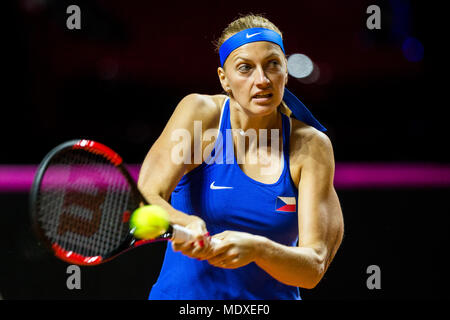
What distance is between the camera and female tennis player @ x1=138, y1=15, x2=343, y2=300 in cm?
204

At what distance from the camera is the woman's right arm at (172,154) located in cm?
200

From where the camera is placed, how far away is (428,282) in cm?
338

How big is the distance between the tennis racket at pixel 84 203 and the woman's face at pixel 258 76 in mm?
493

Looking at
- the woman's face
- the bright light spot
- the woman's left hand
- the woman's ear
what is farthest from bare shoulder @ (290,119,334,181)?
the bright light spot

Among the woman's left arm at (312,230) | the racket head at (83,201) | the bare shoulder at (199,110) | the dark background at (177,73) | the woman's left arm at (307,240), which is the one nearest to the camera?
the racket head at (83,201)

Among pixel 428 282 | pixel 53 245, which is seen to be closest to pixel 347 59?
pixel 428 282

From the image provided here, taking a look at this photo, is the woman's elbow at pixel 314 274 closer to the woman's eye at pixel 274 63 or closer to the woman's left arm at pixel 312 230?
the woman's left arm at pixel 312 230

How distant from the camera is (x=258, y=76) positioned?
204 cm

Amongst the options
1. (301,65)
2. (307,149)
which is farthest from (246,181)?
(301,65)

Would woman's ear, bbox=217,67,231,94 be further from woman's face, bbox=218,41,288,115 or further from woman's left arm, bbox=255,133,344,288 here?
woman's left arm, bbox=255,133,344,288

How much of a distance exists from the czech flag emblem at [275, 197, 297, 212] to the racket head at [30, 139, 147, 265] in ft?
1.59

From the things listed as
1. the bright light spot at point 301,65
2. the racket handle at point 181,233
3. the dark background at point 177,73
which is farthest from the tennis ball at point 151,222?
the bright light spot at point 301,65

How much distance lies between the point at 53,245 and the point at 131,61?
629cm

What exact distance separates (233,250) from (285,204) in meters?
0.38
